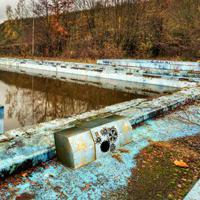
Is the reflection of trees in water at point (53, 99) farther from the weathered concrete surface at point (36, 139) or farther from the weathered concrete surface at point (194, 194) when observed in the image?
the weathered concrete surface at point (194, 194)

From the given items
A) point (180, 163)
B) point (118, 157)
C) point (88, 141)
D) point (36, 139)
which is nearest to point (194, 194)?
point (180, 163)

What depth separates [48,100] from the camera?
4664mm

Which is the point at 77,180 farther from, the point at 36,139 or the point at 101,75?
the point at 101,75

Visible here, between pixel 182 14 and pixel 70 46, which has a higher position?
pixel 182 14

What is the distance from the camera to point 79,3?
16516 mm

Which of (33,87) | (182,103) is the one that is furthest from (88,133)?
(33,87)

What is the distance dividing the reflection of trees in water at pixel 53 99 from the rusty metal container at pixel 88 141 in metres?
1.86

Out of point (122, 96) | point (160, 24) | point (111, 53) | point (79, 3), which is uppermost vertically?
point (79, 3)

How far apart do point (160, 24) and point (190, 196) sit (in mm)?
12985

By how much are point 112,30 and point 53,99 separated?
1088 cm

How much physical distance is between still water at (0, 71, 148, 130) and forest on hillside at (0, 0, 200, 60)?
7677 mm

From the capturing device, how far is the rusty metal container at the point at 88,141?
147 centimetres

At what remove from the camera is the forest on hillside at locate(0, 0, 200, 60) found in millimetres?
12305

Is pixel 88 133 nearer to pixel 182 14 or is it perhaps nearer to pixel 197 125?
pixel 197 125
